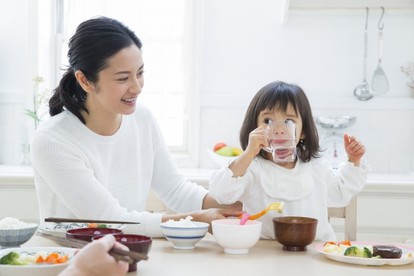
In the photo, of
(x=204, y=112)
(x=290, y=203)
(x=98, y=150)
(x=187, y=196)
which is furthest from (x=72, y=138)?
(x=204, y=112)

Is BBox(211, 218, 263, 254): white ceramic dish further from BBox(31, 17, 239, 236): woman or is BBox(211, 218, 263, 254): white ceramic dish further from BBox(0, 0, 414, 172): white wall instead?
BBox(0, 0, 414, 172): white wall

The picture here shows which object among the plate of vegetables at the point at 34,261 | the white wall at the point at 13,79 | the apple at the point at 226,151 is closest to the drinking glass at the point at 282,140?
the plate of vegetables at the point at 34,261

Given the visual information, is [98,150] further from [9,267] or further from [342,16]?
[342,16]

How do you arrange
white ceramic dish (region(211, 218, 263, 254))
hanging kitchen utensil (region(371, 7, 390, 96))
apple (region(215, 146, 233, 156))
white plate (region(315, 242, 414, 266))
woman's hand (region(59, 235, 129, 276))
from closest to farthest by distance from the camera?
woman's hand (region(59, 235, 129, 276)) → white plate (region(315, 242, 414, 266)) → white ceramic dish (region(211, 218, 263, 254)) → apple (region(215, 146, 233, 156)) → hanging kitchen utensil (region(371, 7, 390, 96))

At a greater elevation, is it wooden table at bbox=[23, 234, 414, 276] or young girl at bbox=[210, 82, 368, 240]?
young girl at bbox=[210, 82, 368, 240]

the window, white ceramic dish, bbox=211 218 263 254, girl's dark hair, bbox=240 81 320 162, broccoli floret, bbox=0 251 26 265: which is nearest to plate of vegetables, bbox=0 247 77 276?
broccoli floret, bbox=0 251 26 265

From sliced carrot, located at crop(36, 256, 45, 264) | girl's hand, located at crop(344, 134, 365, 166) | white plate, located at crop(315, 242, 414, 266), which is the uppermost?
girl's hand, located at crop(344, 134, 365, 166)

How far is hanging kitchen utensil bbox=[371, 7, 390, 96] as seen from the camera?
3.84 meters

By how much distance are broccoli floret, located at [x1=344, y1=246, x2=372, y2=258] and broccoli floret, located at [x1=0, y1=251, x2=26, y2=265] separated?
0.79 metres

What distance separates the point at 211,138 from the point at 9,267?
254cm

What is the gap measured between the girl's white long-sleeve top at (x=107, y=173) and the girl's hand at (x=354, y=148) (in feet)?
1.80

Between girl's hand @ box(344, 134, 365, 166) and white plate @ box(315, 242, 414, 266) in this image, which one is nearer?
white plate @ box(315, 242, 414, 266)

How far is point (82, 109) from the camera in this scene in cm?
237

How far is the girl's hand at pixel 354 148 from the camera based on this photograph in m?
2.15
